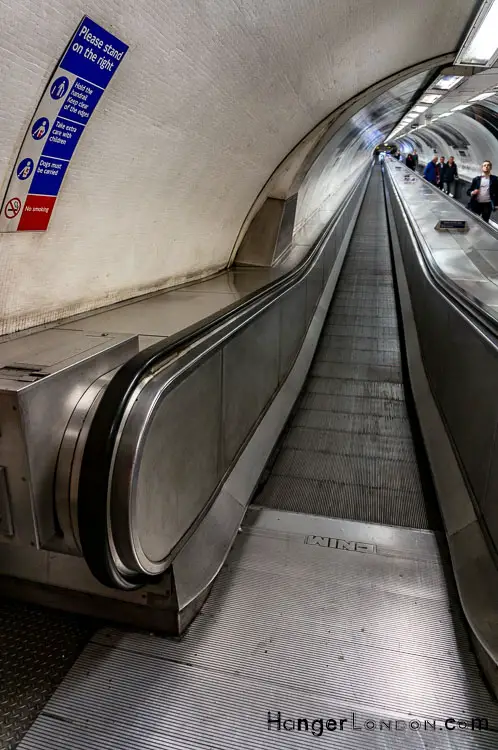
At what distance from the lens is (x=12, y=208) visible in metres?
2.18

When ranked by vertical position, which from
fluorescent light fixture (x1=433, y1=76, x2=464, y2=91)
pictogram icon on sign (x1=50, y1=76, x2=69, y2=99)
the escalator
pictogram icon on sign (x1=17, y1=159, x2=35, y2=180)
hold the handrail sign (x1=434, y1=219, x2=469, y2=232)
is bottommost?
the escalator

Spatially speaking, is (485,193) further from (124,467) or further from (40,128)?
(124,467)

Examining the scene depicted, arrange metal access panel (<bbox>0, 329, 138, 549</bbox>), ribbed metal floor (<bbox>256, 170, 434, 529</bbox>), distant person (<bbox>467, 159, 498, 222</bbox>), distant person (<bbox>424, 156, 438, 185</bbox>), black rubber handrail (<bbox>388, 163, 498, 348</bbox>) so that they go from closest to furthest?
1. metal access panel (<bbox>0, 329, 138, 549</bbox>)
2. black rubber handrail (<bbox>388, 163, 498, 348</bbox>)
3. ribbed metal floor (<bbox>256, 170, 434, 529</bbox>)
4. distant person (<bbox>467, 159, 498, 222</bbox>)
5. distant person (<bbox>424, 156, 438, 185</bbox>)

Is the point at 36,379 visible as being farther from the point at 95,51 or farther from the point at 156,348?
the point at 95,51

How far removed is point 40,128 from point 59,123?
103 mm

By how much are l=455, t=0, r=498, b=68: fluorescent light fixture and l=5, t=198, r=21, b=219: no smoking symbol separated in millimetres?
3287

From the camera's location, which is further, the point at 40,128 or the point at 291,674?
the point at 40,128

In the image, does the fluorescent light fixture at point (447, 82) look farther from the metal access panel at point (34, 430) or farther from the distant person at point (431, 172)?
the distant person at point (431, 172)

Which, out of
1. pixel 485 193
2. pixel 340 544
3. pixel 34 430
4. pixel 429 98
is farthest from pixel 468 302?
pixel 485 193

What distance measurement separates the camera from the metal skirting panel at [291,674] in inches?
65.1

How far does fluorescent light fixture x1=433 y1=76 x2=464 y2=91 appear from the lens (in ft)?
21.7

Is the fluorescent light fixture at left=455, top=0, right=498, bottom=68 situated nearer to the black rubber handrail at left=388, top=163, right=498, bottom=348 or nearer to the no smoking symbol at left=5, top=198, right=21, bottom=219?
the black rubber handrail at left=388, top=163, right=498, bottom=348

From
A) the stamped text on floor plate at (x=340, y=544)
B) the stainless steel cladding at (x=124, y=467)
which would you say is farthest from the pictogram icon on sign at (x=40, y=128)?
the stamped text on floor plate at (x=340, y=544)

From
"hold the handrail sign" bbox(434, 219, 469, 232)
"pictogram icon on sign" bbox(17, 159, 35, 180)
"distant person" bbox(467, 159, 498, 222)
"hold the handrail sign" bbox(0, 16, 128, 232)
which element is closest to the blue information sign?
"hold the handrail sign" bbox(0, 16, 128, 232)
